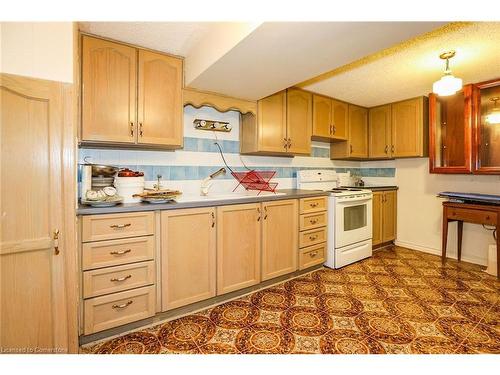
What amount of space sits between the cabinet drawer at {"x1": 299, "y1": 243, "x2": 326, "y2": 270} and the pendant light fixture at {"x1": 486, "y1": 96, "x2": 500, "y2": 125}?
7.66 ft

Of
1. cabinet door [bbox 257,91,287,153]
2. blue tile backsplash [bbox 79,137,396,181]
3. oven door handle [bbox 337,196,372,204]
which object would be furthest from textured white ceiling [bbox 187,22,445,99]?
oven door handle [bbox 337,196,372,204]

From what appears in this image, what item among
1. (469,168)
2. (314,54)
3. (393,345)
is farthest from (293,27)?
(469,168)

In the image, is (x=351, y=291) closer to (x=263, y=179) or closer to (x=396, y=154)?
(x=263, y=179)

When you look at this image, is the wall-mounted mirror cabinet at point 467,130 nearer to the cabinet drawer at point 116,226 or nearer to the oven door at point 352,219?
the oven door at point 352,219

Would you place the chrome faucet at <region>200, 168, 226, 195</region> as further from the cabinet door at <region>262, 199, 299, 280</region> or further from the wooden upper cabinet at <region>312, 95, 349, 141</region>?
the wooden upper cabinet at <region>312, 95, 349, 141</region>

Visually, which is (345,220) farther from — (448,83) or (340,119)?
(448,83)

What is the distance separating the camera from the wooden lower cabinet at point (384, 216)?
3.63 meters

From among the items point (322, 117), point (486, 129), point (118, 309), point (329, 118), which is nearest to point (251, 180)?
point (322, 117)

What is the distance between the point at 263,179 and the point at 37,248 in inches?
85.2

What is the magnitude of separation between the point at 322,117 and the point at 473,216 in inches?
80.9

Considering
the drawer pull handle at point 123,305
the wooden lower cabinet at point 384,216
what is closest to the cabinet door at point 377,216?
the wooden lower cabinet at point 384,216

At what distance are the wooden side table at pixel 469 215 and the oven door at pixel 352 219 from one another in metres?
0.86

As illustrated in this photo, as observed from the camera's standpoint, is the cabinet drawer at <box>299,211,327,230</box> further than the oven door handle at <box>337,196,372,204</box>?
No

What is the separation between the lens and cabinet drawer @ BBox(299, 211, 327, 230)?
272 cm
